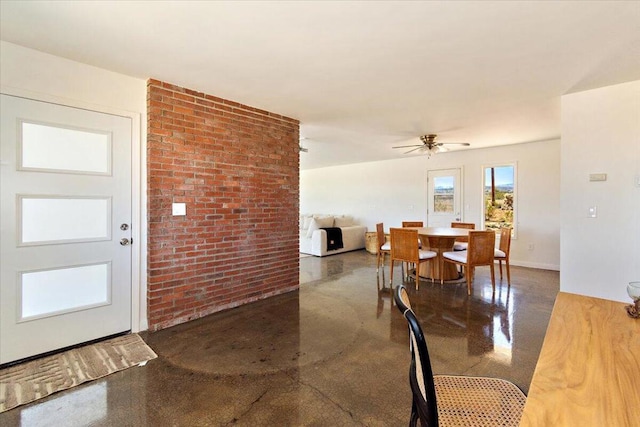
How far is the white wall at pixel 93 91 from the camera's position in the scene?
7.33 feet

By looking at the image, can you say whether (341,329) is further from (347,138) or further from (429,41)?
(347,138)

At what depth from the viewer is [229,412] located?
172 cm

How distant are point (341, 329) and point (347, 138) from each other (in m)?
3.41

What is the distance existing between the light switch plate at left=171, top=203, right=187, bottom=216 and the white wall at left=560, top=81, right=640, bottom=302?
3966mm

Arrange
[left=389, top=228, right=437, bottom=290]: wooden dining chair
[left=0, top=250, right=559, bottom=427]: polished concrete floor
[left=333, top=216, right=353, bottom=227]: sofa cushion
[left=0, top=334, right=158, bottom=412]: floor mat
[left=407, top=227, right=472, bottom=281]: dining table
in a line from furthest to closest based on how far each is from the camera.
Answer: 1. [left=333, top=216, right=353, bottom=227]: sofa cushion
2. [left=407, top=227, right=472, bottom=281]: dining table
3. [left=389, top=228, right=437, bottom=290]: wooden dining chair
4. [left=0, top=334, right=158, bottom=412]: floor mat
5. [left=0, top=250, right=559, bottom=427]: polished concrete floor

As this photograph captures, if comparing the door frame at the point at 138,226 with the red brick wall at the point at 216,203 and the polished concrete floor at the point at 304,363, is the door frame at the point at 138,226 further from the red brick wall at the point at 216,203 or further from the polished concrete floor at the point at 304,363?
the polished concrete floor at the point at 304,363

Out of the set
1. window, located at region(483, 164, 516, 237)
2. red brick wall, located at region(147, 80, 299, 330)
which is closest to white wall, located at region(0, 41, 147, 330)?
red brick wall, located at region(147, 80, 299, 330)

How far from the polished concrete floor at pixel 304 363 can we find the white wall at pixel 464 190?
208 cm

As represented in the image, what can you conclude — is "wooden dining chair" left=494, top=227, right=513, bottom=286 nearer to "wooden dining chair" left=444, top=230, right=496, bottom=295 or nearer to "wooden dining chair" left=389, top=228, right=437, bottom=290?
"wooden dining chair" left=444, top=230, right=496, bottom=295

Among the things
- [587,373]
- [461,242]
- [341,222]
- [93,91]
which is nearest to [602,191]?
[461,242]

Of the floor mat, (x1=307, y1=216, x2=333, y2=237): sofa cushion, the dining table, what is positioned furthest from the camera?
(x1=307, y1=216, x2=333, y2=237): sofa cushion

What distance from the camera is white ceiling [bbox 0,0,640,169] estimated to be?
1808 mm

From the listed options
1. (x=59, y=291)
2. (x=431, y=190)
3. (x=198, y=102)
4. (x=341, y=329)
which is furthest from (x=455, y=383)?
(x=431, y=190)

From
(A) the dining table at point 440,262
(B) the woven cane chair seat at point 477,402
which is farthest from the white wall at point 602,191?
(B) the woven cane chair seat at point 477,402
